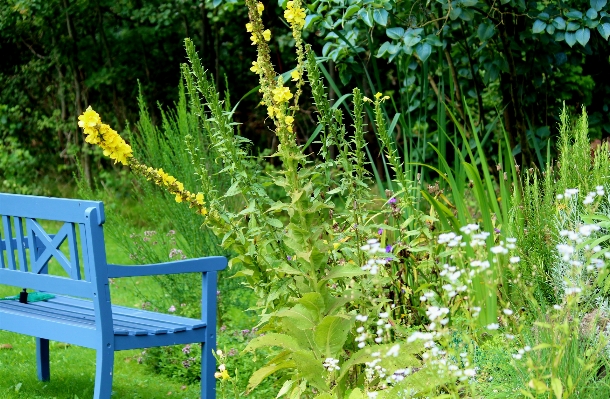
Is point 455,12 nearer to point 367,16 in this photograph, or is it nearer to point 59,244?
point 367,16

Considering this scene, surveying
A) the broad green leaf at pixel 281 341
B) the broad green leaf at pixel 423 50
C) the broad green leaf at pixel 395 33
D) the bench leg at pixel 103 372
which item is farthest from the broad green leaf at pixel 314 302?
the broad green leaf at pixel 395 33

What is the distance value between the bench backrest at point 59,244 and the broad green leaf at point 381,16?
1.76 metres

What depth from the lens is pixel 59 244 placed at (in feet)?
10.9

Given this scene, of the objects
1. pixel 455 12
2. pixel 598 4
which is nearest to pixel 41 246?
pixel 455 12

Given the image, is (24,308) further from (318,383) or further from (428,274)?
(428,274)

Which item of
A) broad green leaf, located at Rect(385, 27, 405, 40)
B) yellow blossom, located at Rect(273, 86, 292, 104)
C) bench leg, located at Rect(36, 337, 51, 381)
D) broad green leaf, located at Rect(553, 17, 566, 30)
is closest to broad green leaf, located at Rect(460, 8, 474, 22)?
broad green leaf, located at Rect(385, 27, 405, 40)

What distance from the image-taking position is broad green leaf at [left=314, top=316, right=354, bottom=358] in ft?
9.41

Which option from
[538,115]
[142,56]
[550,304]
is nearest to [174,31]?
[142,56]

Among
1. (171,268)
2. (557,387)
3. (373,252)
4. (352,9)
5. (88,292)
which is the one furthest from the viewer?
(352,9)

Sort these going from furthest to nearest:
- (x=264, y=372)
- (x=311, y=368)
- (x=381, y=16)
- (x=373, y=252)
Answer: (x=381, y=16), (x=264, y=372), (x=311, y=368), (x=373, y=252)

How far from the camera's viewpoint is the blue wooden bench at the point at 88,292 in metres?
3.11

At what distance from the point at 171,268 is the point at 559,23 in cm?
249

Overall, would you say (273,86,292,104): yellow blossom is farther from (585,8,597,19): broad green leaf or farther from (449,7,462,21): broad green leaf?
(585,8,597,19): broad green leaf

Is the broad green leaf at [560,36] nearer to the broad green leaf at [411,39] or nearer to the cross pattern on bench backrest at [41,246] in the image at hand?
the broad green leaf at [411,39]
